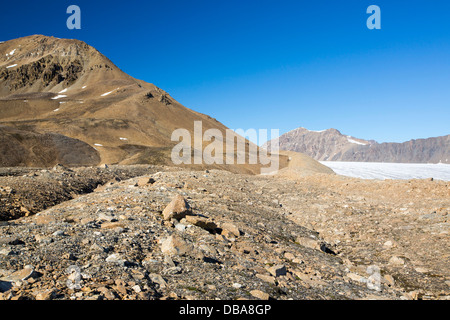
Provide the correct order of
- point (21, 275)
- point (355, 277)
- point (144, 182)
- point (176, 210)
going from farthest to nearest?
1. point (144, 182)
2. point (176, 210)
3. point (355, 277)
4. point (21, 275)

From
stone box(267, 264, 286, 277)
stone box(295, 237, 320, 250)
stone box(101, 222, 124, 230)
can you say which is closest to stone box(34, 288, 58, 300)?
stone box(101, 222, 124, 230)

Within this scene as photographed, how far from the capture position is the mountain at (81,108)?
38237mm

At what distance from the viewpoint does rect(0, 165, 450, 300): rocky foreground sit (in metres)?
5.21

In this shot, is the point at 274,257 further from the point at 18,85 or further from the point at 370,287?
the point at 18,85

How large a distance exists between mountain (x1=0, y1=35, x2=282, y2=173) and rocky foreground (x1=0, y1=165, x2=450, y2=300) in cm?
2161

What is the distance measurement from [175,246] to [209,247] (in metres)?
0.95

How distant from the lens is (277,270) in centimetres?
670

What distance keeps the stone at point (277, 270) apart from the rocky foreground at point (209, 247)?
0.11 ft

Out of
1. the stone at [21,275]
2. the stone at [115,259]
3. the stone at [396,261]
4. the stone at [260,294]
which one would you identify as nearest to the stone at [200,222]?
the stone at [115,259]

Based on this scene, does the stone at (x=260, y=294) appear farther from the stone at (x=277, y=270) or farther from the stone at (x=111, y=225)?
the stone at (x=111, y=225)

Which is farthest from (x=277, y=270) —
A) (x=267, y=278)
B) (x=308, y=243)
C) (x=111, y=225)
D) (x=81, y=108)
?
(x=81, y=108)

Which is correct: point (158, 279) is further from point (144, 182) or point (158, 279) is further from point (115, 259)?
point (144, 182)

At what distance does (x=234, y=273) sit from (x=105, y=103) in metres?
90.5
